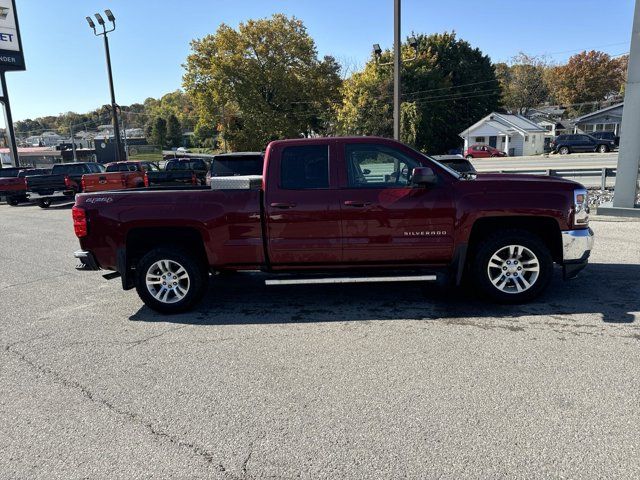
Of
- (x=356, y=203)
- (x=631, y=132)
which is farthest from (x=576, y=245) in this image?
(x=631, y=132)

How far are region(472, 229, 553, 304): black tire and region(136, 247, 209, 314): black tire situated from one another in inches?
125

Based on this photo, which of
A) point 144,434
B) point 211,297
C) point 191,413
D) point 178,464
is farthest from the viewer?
point 211,297

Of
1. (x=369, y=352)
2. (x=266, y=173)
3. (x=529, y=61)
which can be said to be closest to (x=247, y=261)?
(x=266, y=173)

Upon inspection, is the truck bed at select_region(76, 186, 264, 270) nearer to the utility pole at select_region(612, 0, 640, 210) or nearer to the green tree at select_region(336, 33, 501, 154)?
the utility pole at select_region(612, 0, 640, 210)

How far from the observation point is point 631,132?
33.4 ft

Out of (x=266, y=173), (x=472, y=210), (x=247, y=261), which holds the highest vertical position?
(x=266, y=173)

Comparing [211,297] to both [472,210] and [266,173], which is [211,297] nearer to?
[266,173]

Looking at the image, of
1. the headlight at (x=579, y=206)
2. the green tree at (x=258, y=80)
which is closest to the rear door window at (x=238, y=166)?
the headlight at (x=579, y=206)

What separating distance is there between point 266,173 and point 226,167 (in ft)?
17.7

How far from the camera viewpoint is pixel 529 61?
85562 millimetres

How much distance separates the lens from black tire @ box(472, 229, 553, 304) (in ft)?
17.2

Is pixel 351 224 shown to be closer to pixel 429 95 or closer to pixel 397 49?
pixel 397 49

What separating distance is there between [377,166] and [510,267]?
1888 mm

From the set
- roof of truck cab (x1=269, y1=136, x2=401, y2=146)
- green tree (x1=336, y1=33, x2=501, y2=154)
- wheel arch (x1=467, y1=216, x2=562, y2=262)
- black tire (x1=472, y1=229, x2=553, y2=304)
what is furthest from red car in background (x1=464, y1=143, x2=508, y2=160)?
roof of truck cab (x1=269, y1=136, x2=401, y2=146)
